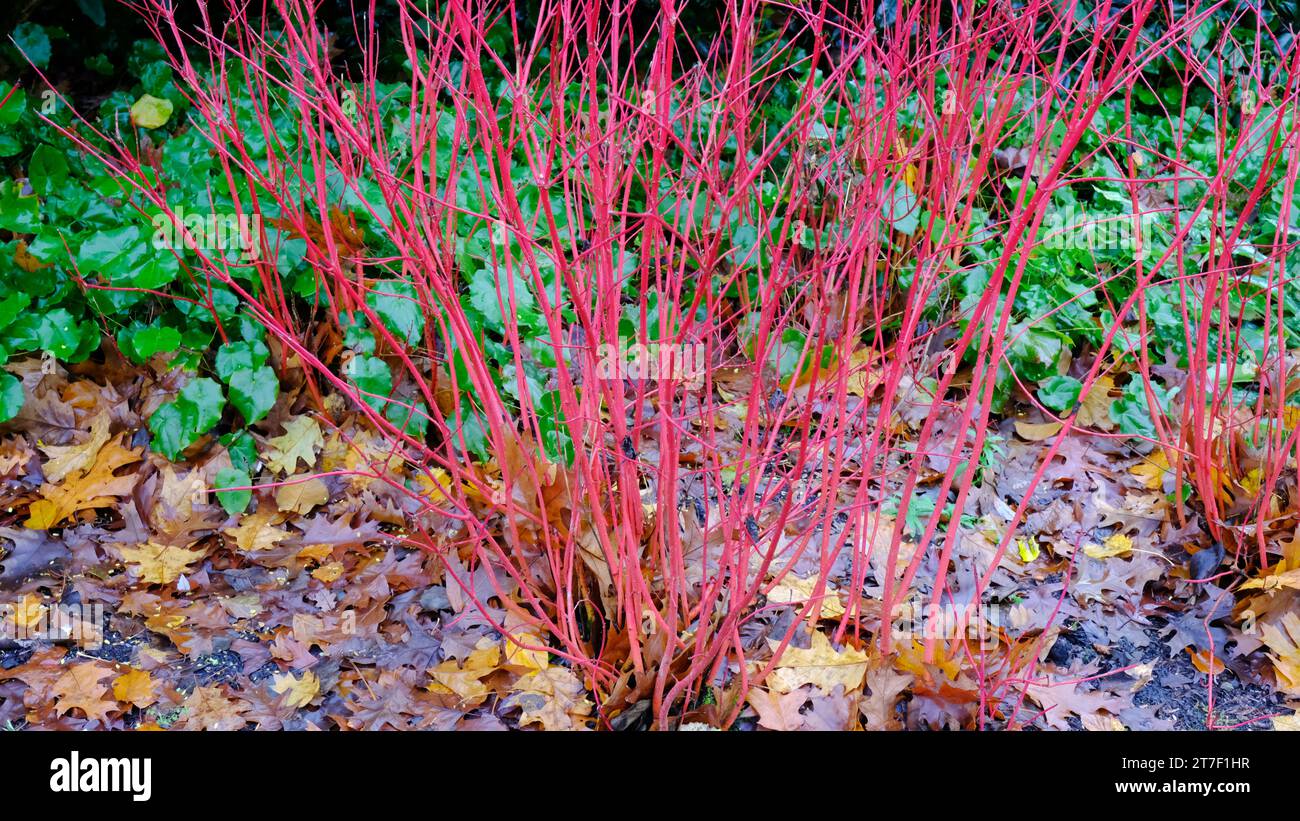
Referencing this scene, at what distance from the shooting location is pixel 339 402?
3.03 metres

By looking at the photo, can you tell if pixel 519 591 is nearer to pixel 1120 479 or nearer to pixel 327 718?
pixel 327 718

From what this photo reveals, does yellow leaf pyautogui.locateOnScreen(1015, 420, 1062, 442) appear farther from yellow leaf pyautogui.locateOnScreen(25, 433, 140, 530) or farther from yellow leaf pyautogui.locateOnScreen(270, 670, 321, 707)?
yellow leaf pyautogui.locateOnScreen(25, 433, 140, 530)

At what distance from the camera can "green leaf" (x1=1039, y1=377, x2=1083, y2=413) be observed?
121 inches

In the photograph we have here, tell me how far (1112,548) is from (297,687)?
6.80 ft

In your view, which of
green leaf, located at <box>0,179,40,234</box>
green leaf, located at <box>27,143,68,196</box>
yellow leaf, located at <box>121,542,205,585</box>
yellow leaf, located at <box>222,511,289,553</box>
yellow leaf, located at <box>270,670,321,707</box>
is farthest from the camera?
green leaf, located at <box>27,143,68,196</box>

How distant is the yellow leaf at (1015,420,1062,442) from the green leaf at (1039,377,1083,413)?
0.06 meters

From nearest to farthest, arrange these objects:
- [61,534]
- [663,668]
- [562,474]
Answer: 1. [663,668]
2. [562,474]
3. [61,534]

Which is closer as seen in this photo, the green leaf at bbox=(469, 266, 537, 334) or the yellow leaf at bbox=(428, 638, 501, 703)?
the yellow leaf at bbox=(428, 638, 501, 703)

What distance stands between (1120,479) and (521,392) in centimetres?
188

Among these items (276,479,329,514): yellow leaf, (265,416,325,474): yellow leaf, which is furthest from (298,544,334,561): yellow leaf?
(265,416,325,474): yellow leaf

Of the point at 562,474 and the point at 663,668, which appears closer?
the point at 663,668

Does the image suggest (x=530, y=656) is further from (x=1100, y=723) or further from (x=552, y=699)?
(x=1100, y=723)

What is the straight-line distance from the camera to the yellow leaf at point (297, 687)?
211cm
